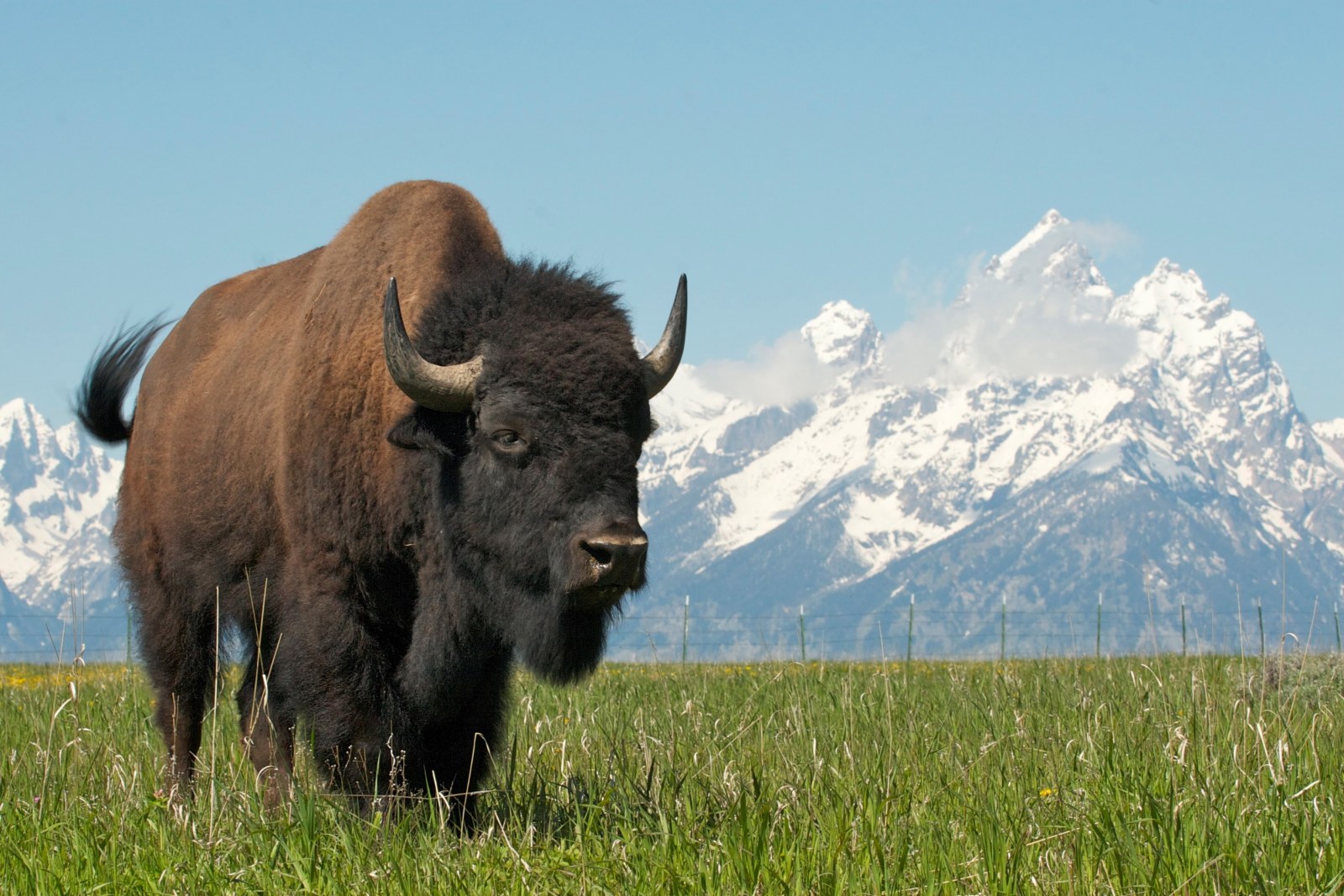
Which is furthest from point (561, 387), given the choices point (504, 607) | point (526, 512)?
point (504, 607)

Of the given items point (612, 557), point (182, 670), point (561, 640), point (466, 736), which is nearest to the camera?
point (612, 557)

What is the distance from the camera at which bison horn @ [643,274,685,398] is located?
268 inches

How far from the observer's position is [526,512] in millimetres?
6270

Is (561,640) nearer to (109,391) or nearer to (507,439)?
(507,439)

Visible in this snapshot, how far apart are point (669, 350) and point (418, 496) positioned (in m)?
1.41

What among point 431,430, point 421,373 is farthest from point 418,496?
point 421,373

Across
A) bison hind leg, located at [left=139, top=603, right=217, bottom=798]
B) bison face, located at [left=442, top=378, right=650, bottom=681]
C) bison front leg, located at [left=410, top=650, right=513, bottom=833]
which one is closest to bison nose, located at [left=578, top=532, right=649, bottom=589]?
bison face, located at [left=442, top=378, right=650, bottom=681]

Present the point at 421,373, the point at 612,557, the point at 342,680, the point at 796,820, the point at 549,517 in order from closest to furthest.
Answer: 1. the point at 796,820
2. the point at 612,557
3. the point at 549,517
4. the point at 421,373
5. the point at 342,680

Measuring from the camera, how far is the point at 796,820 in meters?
5.42

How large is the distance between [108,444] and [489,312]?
4.82 m

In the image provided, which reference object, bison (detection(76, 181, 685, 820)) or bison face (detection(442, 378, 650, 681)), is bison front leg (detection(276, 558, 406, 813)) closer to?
bison (detection(76, 181, 685, 820))

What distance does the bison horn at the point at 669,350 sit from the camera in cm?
681

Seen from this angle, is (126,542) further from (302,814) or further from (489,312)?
(302,814)

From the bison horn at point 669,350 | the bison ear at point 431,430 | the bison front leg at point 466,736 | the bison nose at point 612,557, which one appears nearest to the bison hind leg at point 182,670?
the bison front leg at point 466,736
